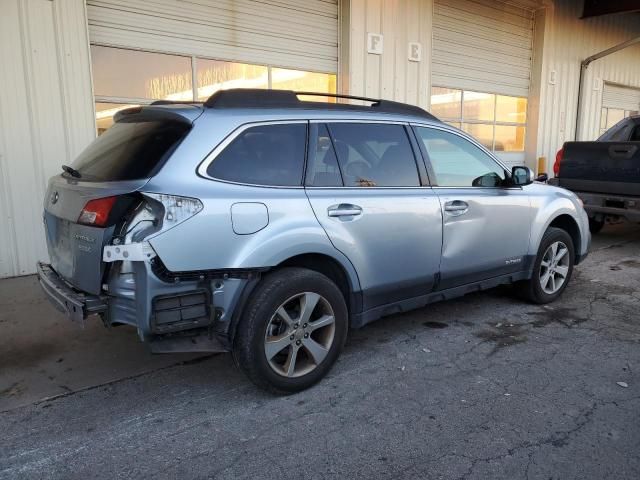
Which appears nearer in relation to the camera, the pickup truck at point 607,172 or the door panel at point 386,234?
the door panel at point 386,234

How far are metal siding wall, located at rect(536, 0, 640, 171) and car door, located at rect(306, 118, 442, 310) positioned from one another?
32.7 feet

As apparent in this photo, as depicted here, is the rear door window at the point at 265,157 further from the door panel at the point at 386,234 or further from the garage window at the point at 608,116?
the garage window at the point at 608,116

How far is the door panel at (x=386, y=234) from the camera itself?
11.7ft

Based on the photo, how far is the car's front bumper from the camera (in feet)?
9.89

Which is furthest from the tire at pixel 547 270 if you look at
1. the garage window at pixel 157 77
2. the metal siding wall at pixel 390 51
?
the garage window at pixel 157 77

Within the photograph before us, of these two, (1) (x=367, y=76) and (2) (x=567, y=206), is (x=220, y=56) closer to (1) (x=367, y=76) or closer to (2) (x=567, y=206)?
(1) (x=367, y=76)

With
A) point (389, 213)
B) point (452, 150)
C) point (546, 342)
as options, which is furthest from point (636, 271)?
point (389, 213)

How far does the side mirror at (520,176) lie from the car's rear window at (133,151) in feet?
9.78

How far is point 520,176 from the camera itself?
4789 millimetres

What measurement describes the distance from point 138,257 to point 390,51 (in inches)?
299

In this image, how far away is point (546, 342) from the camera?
435cm

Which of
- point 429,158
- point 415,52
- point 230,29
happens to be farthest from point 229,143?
point 415,52

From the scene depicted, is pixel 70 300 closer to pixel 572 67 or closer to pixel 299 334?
pixel 299 334

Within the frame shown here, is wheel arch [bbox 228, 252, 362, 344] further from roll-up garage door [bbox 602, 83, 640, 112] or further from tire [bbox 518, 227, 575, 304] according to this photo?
roll-up garage door [bbox 602, 83, 640, 112]
